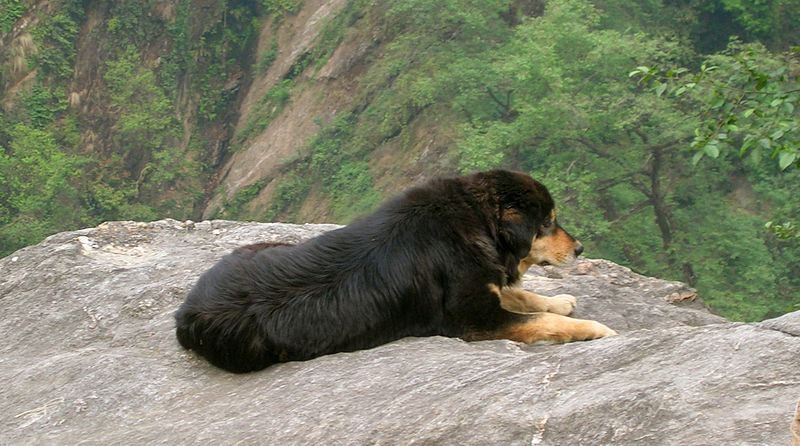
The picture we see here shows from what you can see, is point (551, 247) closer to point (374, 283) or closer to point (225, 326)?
point (374, 283)

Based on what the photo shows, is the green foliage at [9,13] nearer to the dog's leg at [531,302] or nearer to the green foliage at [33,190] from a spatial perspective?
the green foliage at [33,190]

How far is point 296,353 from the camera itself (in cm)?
489

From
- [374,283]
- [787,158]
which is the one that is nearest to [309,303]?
[374,283]

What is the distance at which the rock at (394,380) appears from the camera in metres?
3.46

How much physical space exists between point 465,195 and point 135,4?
3550 cm

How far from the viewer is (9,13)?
119ft

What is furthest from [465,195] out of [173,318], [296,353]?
[173,318]

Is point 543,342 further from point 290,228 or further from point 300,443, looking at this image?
point 290,228

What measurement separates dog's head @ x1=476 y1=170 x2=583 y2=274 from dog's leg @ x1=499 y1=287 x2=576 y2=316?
0.49ft

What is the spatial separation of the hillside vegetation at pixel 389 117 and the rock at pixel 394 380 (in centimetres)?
1248

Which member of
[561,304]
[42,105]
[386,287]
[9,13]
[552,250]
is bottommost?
[42,105]

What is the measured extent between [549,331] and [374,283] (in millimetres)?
896

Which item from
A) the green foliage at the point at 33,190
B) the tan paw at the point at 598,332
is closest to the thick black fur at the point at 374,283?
the tan paw at the point at 598,332

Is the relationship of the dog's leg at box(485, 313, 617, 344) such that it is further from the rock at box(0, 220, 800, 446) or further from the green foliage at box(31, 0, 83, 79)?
the green foliage at box(31, 0, 83, 79)
